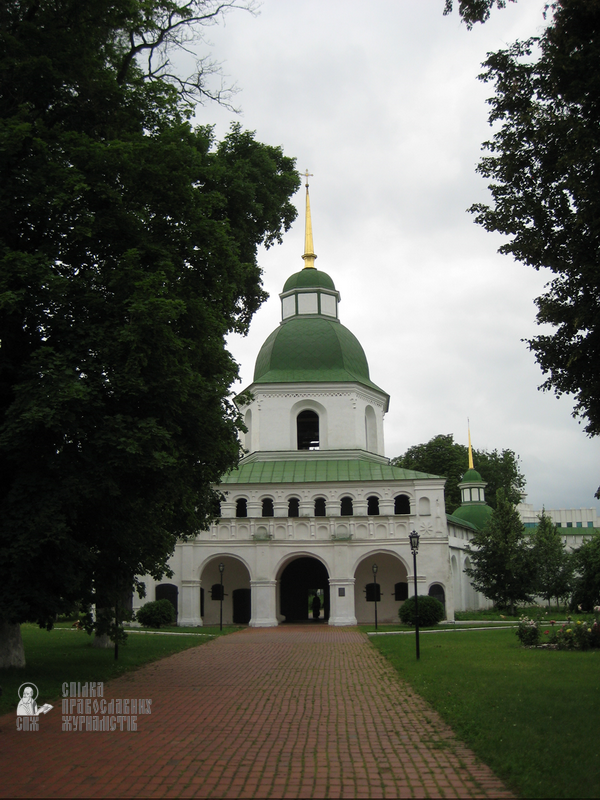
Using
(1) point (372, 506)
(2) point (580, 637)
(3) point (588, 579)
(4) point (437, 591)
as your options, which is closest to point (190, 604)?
(1) point (372, 506)

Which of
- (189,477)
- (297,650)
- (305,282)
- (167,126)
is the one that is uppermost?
(305,282)

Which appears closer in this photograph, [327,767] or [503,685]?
[327,767]

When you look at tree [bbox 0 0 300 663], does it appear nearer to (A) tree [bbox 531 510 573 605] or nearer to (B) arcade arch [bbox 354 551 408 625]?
(B) arcade arch [bbox 354 551 408 625]

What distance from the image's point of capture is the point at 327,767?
771cm

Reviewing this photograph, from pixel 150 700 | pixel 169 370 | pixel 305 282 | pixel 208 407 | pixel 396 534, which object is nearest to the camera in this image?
pixel 150 700

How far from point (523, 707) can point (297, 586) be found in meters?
30.2

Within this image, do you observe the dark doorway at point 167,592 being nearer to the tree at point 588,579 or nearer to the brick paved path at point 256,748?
the tree at point 588,579

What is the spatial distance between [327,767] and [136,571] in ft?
31.2

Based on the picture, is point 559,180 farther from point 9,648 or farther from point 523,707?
point 9,648

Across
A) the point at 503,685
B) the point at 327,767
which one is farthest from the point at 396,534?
the point at 327,767

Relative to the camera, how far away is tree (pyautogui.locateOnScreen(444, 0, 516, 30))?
9.69 meters

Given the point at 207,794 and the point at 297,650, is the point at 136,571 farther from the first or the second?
the point at 207,794

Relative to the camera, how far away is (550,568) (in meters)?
41.2

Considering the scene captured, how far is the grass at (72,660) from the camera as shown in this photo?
13.0 m
